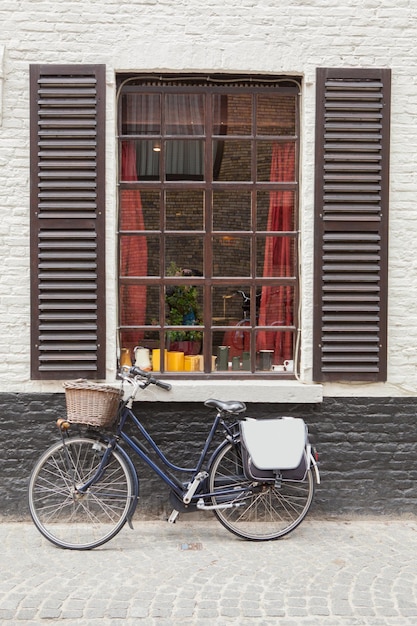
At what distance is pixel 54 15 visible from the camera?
5.98m

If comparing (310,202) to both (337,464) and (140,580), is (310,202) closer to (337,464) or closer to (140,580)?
(337,464)

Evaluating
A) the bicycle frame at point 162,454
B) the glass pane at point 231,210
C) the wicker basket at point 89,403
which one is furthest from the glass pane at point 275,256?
the wicker basket at point 89,403

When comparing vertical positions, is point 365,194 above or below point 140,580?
above

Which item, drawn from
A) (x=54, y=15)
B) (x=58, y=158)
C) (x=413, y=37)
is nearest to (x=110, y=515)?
(x=58, y=158)

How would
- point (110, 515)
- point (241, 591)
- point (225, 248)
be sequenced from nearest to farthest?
1. point (241, 591)
2. point (110, 515)
3. point (225, 248)

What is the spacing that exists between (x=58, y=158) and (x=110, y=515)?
280 centimetres

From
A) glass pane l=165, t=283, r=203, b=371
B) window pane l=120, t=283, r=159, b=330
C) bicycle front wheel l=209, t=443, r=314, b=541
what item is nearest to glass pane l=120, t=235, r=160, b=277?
window pane l=120, t=283, r=159, b=330

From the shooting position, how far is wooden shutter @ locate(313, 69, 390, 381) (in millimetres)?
6035

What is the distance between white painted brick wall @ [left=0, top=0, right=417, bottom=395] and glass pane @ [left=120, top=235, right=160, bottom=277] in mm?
188

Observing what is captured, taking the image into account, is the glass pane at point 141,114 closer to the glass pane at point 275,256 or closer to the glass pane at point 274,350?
the glass pane at point 275,256

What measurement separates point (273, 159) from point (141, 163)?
42.6 inches

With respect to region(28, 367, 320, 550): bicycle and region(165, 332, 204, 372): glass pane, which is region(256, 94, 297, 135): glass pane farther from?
region(28, 367, 320, 550): bicycle

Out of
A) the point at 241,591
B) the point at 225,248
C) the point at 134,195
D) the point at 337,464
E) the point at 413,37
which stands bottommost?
the point at 241,591

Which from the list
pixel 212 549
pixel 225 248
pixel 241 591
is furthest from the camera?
pixel 225 248
